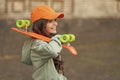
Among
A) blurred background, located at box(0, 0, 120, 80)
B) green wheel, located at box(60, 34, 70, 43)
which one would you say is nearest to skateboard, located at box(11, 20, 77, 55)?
green wheel, located at box(60, 34, 70, 43)

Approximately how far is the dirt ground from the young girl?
2.78 m

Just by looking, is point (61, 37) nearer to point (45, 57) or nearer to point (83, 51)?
point (45, 57)

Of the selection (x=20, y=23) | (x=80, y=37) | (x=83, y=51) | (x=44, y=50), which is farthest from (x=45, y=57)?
(x=80, y=37)

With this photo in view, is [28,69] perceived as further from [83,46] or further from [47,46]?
Answer: [47,46]

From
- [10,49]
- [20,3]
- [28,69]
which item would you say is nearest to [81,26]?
[20,3]

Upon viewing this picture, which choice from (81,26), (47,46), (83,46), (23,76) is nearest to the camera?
(47,46)

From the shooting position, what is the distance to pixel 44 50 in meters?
3.66

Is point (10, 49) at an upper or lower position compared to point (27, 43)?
lower

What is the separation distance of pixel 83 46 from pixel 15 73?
237 centimetres

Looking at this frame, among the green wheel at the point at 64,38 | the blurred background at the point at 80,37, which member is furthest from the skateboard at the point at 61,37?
the blurred background at the point at 80,37

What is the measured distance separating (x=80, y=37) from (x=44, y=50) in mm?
5698

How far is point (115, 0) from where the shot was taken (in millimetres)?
9938

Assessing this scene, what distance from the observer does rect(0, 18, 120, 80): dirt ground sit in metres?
6.95

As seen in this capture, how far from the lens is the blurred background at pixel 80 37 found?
709 centimetres
